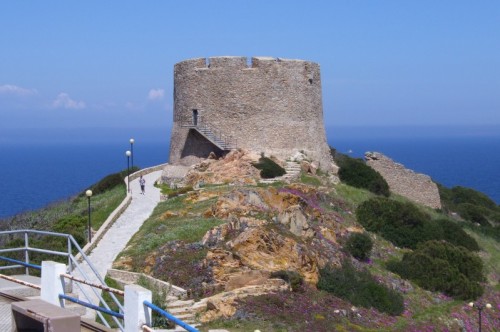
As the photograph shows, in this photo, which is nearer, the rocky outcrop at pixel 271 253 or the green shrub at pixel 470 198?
the rocky outcrop at pixel 271 253

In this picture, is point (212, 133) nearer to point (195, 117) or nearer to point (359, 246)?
point (195, 117)

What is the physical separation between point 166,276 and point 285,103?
19.3 m

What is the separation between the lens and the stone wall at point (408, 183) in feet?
160

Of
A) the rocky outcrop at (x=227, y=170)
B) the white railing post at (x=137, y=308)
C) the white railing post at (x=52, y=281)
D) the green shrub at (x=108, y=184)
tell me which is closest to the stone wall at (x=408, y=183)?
the rocky outcrop at (x=227, y=170)

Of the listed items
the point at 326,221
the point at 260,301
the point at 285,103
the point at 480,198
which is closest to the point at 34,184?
the point at 480,198

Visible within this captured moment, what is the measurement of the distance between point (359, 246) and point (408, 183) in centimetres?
2088

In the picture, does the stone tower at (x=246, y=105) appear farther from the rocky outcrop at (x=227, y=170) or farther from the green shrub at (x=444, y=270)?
the green shrub at (x=444, y=270)

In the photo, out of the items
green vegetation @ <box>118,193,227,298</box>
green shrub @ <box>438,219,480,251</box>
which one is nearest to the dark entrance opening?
green vegetation @ <box>118,193,227,298</box>

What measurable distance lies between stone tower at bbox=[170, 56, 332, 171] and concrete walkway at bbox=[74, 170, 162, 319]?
4525mm

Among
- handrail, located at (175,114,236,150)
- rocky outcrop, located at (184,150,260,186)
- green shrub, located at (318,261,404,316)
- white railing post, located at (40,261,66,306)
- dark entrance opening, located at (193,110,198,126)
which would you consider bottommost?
green shrub, located at (318,261,404,316)

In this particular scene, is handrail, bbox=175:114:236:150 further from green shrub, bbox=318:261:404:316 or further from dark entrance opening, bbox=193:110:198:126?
green shrub, bbox=318:261:404:316

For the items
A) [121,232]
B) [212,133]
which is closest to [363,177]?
[212,133]

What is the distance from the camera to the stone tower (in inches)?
1558

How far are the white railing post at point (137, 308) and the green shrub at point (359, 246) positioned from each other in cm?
2058
